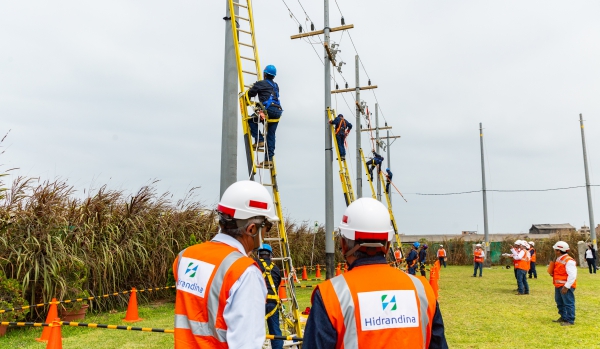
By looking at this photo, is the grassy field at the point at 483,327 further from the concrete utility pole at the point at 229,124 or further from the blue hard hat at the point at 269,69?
the blue hard hat at the point at 269,69

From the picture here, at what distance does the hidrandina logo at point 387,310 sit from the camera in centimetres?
240

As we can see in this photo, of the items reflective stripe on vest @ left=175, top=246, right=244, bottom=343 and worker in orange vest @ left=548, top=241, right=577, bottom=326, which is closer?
reflective stripe on vest @ left=175, top=246, right=244, bottom=343

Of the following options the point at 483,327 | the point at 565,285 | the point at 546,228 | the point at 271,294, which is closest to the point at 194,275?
the point at 271,294

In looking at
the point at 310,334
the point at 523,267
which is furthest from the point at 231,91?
the point at 523,267

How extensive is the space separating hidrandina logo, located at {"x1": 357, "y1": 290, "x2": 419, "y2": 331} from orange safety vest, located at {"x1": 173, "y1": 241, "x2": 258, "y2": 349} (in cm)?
68

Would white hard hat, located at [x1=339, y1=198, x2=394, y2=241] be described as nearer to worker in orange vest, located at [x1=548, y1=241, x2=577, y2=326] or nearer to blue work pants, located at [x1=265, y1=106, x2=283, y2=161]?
blue work pants, located at [x1=265, y1=106, x2=283, y2=161]

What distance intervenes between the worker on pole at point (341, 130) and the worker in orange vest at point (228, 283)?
13011 mm

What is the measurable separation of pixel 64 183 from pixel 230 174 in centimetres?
617

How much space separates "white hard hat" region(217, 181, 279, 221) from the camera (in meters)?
3.12

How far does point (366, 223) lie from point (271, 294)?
4.92 metres

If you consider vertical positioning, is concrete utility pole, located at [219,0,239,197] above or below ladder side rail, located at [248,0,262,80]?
below

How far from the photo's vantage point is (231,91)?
22.9 feet

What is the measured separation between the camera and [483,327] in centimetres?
1088

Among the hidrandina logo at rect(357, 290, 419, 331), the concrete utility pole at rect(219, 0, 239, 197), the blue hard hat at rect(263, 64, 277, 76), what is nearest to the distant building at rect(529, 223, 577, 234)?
the blue hard hat at rect(263, 64, 277, 76)
